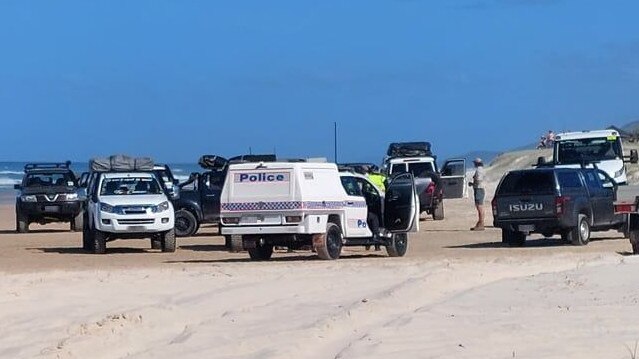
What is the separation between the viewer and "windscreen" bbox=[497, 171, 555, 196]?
2523 centimetres

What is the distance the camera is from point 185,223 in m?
30.1

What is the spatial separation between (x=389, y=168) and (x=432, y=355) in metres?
29.6

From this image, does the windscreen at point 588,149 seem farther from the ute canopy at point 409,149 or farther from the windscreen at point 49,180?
the windscreen at point 49,180

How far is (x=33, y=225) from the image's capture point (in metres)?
40.1

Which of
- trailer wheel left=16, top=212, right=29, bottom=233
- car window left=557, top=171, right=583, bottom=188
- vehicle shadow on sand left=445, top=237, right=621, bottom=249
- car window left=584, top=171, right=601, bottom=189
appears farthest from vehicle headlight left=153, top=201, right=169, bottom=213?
trailer wheel left=16, top=212, right=29, bottom=233

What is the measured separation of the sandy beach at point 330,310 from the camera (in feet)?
34.2

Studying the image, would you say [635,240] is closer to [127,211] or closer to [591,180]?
[591,180]

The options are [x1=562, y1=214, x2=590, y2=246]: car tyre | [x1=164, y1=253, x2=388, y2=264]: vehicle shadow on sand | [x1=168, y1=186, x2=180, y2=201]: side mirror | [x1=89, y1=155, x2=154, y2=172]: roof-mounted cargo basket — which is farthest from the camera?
[x1=89, y1=155, x2=154, y2=172]: roof-mounted cargo basket

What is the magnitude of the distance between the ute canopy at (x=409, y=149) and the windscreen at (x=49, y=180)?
11.9m

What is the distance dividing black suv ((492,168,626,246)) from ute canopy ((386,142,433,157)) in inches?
626

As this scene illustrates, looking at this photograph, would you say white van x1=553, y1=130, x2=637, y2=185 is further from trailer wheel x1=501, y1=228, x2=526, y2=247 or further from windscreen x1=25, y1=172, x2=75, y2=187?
windscreen x1=25, y1=172, x2=75, y2=187

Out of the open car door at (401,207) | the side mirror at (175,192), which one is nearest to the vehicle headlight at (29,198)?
the side mirror at (175,192)

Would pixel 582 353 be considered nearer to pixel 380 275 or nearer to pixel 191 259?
pixel 380 275

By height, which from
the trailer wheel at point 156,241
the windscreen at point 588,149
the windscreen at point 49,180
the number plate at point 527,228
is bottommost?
the trailer wheel at point 156,241
